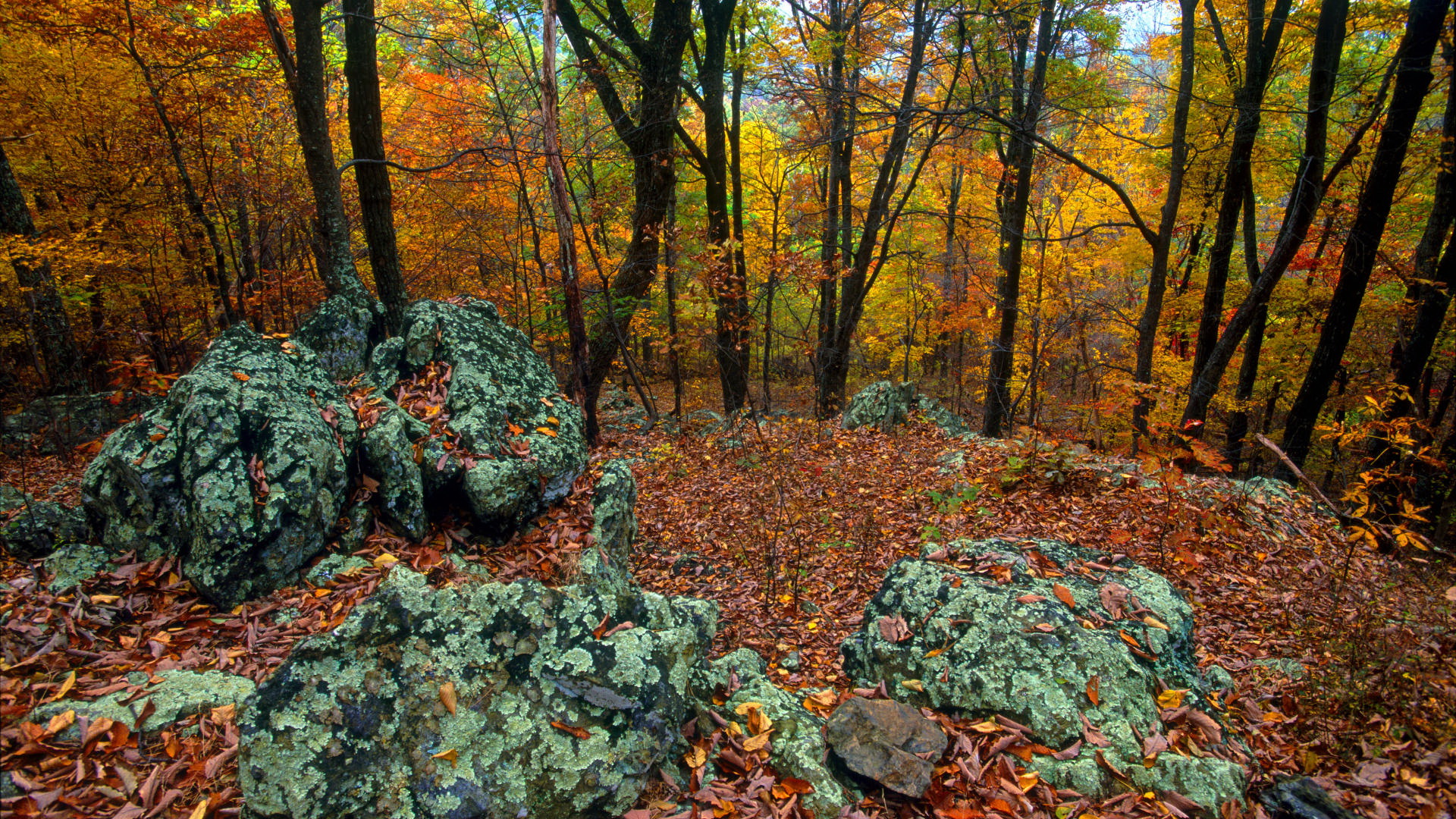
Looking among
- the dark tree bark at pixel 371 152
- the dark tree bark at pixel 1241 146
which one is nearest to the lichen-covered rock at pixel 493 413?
the dark tree bark at pixel 371 152

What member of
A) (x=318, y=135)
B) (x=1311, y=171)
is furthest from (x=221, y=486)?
(x=1311, y=171)

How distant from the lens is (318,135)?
699 centimetres

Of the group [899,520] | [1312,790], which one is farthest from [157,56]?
[1312,790]

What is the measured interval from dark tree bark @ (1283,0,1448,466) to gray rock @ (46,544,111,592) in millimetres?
12560

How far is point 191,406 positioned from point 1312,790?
6613 mm

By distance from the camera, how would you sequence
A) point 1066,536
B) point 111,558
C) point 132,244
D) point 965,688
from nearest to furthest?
1. point 965,688
2. point 111,558
3. point 1066,536
4. point 132,244

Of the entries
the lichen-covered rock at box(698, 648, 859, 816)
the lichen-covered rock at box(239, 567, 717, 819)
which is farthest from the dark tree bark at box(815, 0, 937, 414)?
the lichen-covered rock at box(239, 567, 717, 819)

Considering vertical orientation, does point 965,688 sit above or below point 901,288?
below

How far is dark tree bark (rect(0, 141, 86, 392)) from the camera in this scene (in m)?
8.66

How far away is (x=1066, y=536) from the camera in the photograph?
19.6 ft

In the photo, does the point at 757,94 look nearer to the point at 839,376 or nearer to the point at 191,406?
the point at 839,376

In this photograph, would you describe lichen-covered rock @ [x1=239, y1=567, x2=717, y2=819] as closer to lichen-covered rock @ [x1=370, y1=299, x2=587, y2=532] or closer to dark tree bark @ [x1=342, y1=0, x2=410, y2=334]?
lichen-covered rock @ [x1=370, y1=299, x2=587, y2=532]

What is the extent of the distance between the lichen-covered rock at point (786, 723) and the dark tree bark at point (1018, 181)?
896cm

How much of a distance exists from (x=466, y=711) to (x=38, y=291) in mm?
11740
